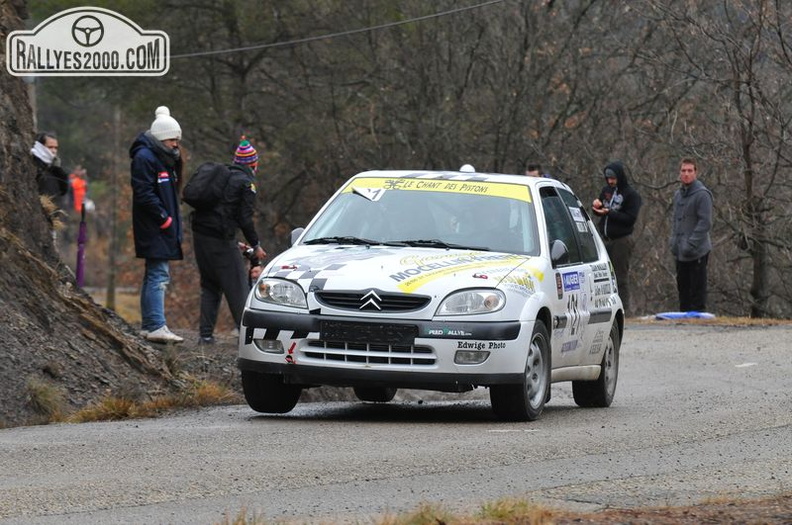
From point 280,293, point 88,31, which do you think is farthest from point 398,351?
point 88,31

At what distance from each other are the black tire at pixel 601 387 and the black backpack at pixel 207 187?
3731 mm

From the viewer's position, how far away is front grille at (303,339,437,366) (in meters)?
10.4

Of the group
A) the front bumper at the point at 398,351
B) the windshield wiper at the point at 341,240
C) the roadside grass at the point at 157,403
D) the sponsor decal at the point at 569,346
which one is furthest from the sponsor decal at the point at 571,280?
the roadside grass at the point at 157,403

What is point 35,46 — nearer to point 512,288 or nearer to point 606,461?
point 512,288

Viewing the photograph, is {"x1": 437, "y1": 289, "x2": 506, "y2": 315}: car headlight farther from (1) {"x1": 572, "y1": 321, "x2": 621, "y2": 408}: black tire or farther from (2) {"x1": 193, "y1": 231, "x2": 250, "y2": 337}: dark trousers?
(2) {"x1": 193, "y1": 231, "x2": 250, "y2": 337}: dark trousers

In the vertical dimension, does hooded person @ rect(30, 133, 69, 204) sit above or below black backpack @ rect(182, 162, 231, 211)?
above

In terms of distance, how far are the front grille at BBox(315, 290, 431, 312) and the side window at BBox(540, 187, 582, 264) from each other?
1750 millimetres

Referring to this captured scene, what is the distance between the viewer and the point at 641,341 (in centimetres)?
2008

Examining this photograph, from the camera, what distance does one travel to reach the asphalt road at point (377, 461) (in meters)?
7.20

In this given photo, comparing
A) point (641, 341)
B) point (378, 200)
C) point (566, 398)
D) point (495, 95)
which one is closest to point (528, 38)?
point (495, 95)

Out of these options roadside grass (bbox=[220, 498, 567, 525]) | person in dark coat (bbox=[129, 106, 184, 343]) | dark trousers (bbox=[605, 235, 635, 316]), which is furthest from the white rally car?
dark trousers (bbox=[605, 235, 635, 316])

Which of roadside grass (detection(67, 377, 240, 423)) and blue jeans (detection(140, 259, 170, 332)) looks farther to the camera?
blue jeans (detection(140, 259, 170, 332))

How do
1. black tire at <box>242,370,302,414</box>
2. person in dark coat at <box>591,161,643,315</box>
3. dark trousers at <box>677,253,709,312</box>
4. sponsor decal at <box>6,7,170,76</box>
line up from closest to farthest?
black tire at <box>242,370,302,414</box>, sponsor decal at <box>6,7,170,76</box>, person in dark coat at <box>591,161,643,315</box>, dark trousers at <box>677,253,709,312</box>

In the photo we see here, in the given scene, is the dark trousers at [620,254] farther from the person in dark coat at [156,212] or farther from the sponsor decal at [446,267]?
the sponsor decal at [446,267]
